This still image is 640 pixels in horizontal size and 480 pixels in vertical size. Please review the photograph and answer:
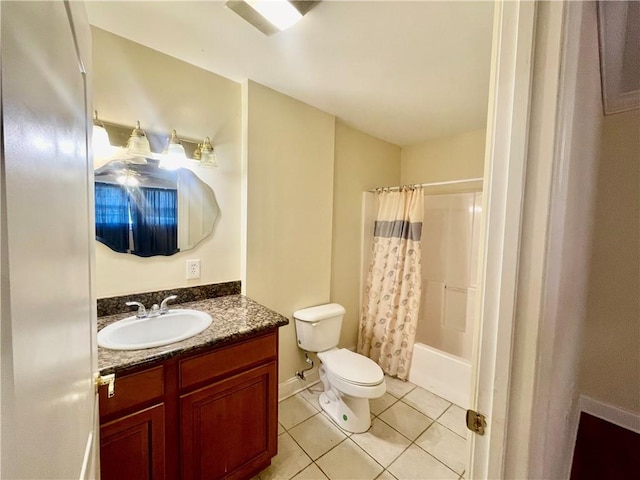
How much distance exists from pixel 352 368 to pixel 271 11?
203cm

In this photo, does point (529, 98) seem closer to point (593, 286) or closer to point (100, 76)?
point (593, 286)

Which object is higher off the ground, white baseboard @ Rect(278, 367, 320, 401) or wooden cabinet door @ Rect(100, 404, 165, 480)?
wooden cabinet door @ Rect(100, 404, 165, 480)

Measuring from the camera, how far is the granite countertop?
98cm

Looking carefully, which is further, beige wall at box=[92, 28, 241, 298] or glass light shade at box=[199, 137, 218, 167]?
glass light shade at box=[199, 137, 218, 167]

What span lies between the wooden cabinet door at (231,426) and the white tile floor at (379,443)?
229 mm

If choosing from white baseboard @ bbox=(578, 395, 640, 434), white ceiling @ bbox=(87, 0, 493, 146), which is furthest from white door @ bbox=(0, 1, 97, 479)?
white baseboard @ bbox=(578, 395, 640, 434)

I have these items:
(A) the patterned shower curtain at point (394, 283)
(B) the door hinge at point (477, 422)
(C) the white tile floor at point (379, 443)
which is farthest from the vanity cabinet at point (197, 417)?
(A) the patterned shower curtain at point (394, 283)

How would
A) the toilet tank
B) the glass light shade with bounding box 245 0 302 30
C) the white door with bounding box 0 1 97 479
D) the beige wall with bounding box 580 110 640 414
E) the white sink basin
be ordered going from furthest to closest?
the toilet tank → the beige wall with bounding box 580 110 640 414 → the white sink basin → the glass light shade with bounding box 245 0 302 30 → the white door with bounding box 0 1 97 479

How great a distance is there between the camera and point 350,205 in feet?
8.21

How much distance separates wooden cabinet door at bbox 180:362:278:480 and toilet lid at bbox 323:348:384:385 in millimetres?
519

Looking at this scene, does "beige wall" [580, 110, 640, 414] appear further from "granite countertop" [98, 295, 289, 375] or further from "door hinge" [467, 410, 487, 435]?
"granite countertop" [98, 295, 289, 375]

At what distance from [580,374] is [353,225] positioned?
1.79 m

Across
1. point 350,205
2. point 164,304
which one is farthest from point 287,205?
point 164,304

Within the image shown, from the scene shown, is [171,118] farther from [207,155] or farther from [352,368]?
[352,368]
